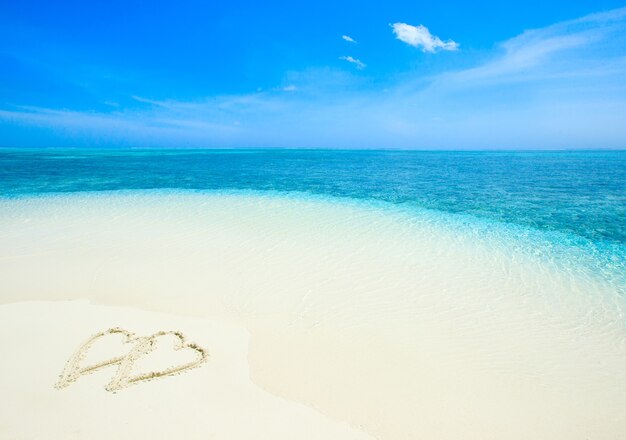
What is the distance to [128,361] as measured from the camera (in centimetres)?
438

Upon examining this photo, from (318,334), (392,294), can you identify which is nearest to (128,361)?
(318,334)

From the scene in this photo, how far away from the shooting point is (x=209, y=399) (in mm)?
3838

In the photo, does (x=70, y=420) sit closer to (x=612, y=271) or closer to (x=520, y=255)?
(x=520, y=255)

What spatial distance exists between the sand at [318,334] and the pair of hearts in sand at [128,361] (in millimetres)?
96

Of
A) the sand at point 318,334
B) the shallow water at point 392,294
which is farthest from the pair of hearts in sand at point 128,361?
the shallow water at point 392,294

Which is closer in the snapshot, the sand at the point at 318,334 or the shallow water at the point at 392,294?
the sand at the point at 318,334

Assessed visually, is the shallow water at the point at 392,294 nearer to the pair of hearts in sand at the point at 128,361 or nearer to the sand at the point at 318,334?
the sand at the point at 318,334

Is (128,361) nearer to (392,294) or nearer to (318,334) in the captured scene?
(318,334)

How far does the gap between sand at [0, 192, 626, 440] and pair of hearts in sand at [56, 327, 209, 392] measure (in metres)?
0.10

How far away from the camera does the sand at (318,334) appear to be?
11.9ft

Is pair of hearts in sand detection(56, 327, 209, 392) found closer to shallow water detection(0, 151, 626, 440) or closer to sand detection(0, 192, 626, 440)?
sand detection(0, 192, 626, 440)

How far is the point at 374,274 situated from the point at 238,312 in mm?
3284

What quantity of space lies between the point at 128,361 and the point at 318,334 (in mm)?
2723

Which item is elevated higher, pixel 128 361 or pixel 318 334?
pixel 128 361
